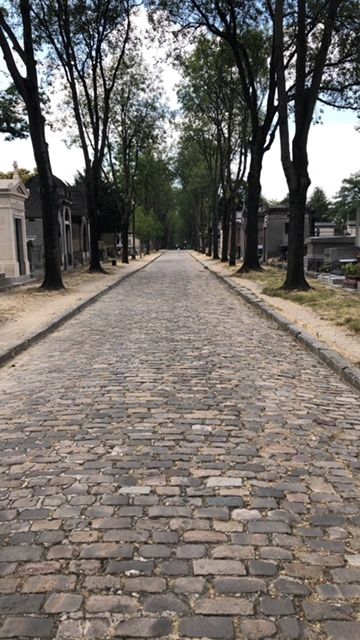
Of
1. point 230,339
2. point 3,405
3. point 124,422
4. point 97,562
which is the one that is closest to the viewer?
point 97,562

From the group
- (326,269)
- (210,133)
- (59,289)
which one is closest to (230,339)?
(59,289)

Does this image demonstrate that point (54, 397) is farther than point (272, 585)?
Yes

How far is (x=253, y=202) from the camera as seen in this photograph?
89.0ft

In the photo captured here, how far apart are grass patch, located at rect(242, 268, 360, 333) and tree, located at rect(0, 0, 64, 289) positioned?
296 inches

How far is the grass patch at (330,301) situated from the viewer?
483 inches

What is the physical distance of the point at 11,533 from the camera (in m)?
3.61

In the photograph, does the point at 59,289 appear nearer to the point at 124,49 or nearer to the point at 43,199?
the point at 43,199

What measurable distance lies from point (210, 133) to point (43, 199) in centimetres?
2679

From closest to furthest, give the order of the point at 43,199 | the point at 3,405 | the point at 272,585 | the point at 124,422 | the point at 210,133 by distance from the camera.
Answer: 1. the point at 272,585
2. the point at 124,422
3. the point at 3,405
4. the point at 43,199
5. the point at 210,133

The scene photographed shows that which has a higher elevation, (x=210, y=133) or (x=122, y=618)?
(x=210, y=133)

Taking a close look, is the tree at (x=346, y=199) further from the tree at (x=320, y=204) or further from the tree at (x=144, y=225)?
the tree at (x=144, y=225)

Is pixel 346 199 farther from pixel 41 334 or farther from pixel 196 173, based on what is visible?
pixel 41 334

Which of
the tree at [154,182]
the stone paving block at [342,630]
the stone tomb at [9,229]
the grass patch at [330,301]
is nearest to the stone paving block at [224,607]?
the stone paving block at [342,630]

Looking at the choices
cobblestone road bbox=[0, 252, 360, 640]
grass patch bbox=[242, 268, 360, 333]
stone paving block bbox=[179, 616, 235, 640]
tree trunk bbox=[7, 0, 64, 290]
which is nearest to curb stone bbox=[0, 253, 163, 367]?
cobblestone road bbox=[0, 252, 360, 640]
